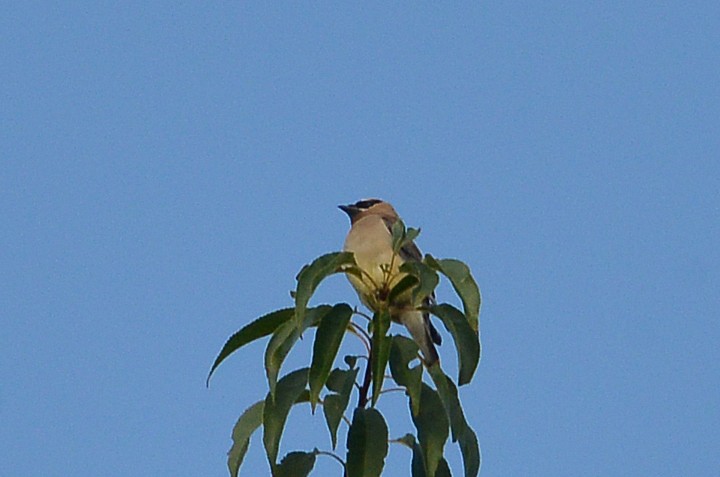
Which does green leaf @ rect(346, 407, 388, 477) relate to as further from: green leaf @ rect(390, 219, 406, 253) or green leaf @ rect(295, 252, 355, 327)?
green leaf @ rect(390, 219, 406, 253)

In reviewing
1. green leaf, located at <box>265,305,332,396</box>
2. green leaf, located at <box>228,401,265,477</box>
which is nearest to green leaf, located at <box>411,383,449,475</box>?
green leaf, located at <box>265,305,332,396</box>

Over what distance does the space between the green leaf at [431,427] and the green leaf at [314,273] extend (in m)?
0.34

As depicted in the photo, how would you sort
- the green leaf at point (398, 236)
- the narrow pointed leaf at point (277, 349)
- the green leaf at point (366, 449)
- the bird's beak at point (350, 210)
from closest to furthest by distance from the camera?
the green leaf at point (366, 449) → the narrow pointed leaf at point (277, 349) → the green leaf at point (398, 236) → the bird's beak at point (350, 210)

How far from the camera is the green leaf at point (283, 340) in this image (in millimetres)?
2707

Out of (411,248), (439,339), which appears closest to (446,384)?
(411,248)

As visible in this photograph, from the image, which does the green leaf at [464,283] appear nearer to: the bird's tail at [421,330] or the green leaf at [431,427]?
the green leaf at [431,427]

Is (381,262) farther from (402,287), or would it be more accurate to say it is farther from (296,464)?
(296,464)

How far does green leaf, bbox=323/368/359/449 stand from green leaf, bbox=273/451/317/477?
158mm

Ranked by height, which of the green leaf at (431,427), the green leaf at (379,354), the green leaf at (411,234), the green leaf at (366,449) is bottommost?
the green leaf at (366,449)

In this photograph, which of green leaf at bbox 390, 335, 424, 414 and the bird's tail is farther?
the bird's tail

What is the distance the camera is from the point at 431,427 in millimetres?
2705

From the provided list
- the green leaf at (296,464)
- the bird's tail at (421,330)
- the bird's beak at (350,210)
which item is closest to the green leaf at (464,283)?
the green leaf at (296,464)

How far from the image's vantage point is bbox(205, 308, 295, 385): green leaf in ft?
9.46

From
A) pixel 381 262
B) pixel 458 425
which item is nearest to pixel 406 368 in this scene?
pixel 458 425
